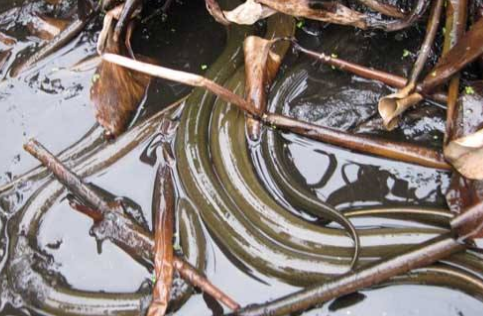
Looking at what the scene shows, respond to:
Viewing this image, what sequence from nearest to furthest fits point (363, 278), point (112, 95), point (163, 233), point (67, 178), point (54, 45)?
point (363, 278) < point (163, 233) < point (67, 178) < point (112, 95) < point (54, 45)

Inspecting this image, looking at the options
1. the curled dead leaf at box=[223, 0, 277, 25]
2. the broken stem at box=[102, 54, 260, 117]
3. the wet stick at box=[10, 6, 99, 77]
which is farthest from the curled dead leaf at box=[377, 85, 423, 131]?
the wet stick at box=[10, 6, 99, 77]

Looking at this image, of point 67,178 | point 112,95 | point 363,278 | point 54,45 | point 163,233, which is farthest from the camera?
point 54,45

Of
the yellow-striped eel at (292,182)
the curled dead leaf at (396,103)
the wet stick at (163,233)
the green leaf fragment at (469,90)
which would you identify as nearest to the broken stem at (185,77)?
the yellow-striped eel at (292,182)

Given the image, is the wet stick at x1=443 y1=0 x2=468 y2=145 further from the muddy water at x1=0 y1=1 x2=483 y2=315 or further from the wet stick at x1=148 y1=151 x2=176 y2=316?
the wet stick at x1=148 y1=151 x2=176 y2=316

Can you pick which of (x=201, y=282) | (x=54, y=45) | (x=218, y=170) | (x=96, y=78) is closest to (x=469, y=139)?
(x=218, y=170)

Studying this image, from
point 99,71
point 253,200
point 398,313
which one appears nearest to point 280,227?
point 253,200

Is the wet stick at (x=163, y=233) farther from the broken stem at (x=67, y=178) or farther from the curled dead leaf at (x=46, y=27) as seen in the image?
the curled dead leaf at (x=46, y=27)

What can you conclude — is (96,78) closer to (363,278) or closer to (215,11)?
(215,11)
